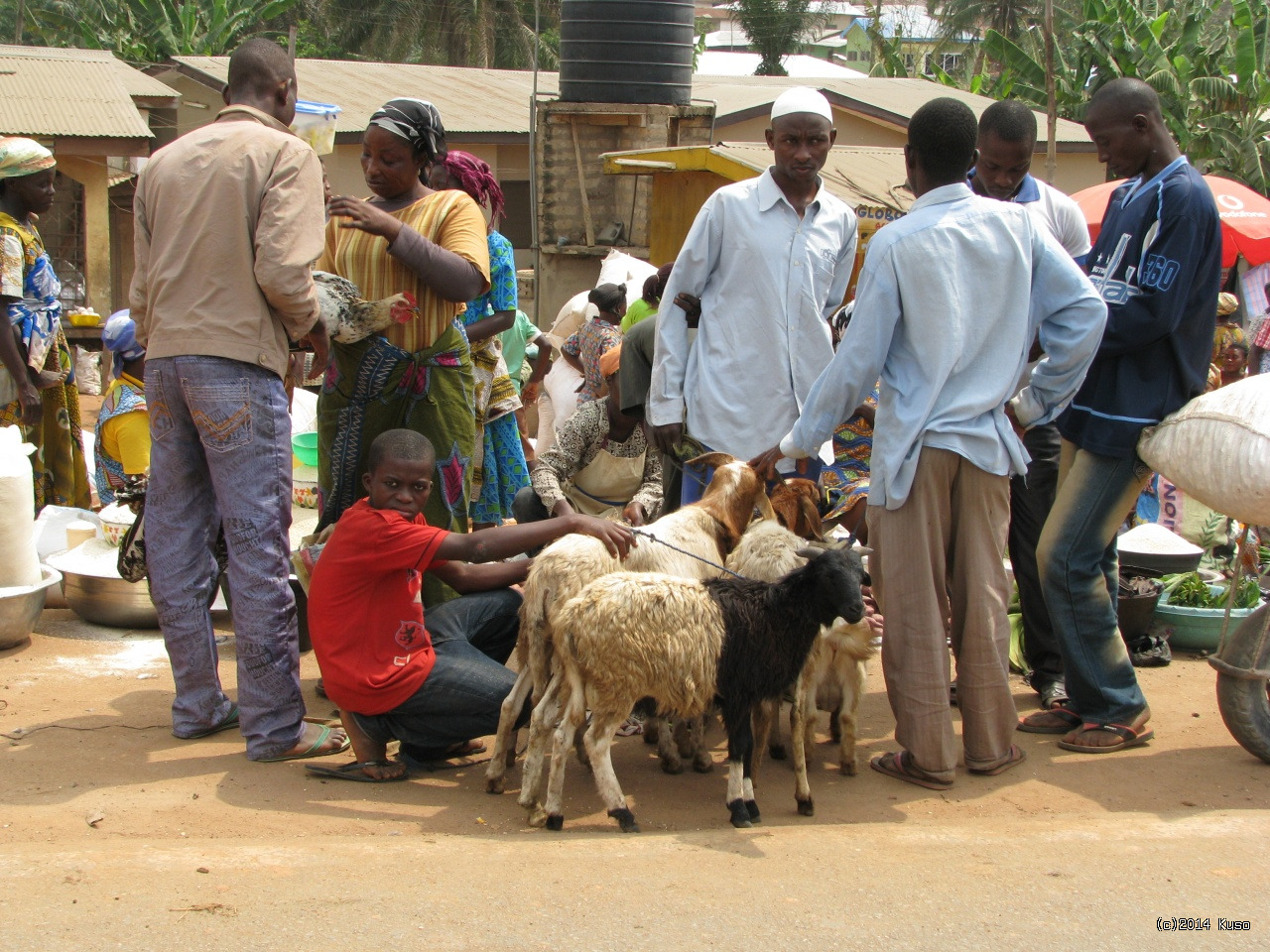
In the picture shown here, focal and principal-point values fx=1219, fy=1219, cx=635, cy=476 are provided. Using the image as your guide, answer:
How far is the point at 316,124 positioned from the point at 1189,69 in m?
25.2

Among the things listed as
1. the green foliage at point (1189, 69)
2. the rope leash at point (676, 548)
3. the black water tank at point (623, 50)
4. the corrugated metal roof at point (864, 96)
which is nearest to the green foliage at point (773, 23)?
the green foliage at point (1189, 69)

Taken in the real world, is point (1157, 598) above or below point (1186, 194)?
below

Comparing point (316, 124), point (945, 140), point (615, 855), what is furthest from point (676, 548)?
point (316, 124)

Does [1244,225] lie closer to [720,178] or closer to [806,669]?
[720,178]

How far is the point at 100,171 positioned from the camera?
54.0ft

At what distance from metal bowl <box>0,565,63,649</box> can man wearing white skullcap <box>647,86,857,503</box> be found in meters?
3.27

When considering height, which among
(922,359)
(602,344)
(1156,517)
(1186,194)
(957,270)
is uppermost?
(1186,194)

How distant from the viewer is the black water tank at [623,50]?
49.2 ft

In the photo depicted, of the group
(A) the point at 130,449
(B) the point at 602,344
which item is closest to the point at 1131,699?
(B) the point at 602,344

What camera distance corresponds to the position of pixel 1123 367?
4.79m

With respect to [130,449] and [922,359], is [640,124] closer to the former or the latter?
[130,449]

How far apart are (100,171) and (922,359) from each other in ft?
49.8

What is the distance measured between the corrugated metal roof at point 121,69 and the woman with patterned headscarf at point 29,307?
13.7 m

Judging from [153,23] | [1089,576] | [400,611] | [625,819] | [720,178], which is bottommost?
[625,819]
